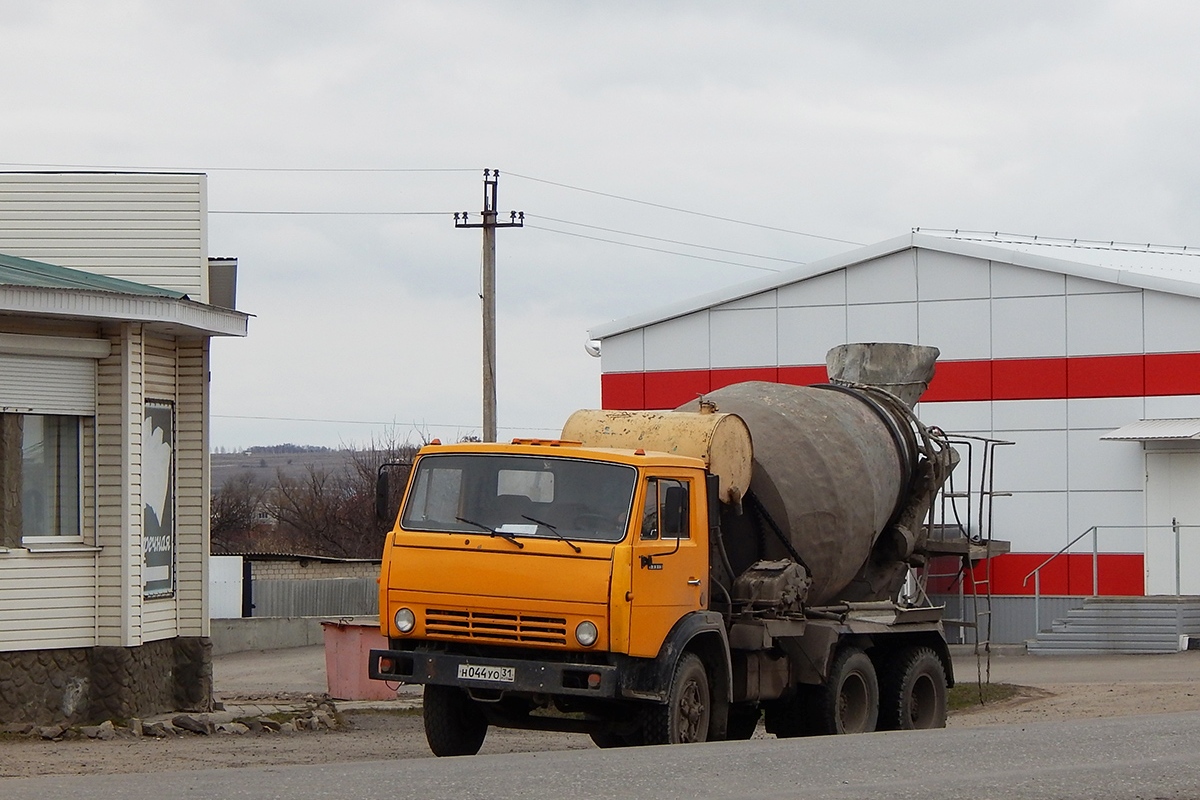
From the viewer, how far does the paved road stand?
29.7 feet

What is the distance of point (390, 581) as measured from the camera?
12.2m

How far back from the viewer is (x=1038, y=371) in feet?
93.9

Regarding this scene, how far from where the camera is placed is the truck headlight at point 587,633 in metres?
11.7

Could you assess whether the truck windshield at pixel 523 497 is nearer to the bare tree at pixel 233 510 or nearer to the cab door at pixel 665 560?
the cab door at pixel 665 560

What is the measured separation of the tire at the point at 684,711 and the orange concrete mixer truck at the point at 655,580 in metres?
0.02

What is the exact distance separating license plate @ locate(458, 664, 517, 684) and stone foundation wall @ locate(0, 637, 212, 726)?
198 inches

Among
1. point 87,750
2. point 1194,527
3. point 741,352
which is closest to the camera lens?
point 87,750

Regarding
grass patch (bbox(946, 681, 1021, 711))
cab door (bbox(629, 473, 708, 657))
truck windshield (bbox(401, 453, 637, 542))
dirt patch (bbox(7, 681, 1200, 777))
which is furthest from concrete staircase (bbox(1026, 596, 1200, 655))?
truck windshield (bbox(401, 453, 637, 542))

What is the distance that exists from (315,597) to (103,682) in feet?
81.6

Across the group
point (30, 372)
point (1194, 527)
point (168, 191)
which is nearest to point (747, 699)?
point (30, 372)

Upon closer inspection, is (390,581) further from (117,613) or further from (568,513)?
(117,613)

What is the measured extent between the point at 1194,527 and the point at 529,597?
18.1 metres

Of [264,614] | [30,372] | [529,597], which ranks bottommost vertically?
[264,614]

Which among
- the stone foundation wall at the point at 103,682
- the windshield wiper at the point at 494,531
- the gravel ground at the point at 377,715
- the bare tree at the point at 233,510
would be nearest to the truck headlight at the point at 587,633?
the windshield wiper at the point at 494,531
